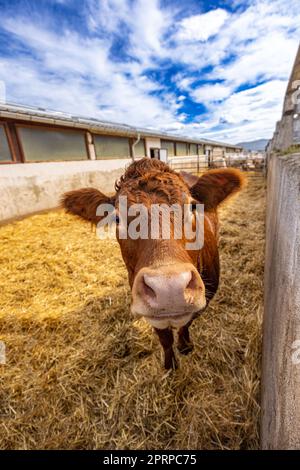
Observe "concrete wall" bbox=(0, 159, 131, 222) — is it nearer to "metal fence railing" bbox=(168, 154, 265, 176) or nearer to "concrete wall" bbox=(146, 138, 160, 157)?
"concrete wall" bbox=(146, 138, 160, 157)

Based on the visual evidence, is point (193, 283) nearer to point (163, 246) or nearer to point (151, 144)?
point (163, 246)

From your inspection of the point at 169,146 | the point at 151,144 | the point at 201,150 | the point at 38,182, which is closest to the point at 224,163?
the point at 169,146

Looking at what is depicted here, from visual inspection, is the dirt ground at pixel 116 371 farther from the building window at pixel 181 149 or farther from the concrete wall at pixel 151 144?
the building window at pixel 181 149

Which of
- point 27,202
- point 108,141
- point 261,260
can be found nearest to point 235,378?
point 261,260

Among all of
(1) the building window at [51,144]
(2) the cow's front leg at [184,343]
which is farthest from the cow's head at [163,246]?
(1) the building window at [51,144]

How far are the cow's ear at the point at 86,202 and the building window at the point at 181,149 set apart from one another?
2368 centimetres

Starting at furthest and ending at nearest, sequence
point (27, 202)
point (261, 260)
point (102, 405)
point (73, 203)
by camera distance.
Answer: point (27, 202) → point (261, 260) → point (73, 203) → point (102, 405)

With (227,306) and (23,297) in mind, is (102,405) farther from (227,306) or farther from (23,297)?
(23,297)

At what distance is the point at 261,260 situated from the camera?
4133 millimetres

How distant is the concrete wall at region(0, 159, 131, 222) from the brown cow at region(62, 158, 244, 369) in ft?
22.0

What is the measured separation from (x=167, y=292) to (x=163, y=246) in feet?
1.13

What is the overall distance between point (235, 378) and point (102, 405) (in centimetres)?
126

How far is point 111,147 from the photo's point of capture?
14.0 meters

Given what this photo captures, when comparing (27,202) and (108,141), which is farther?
(108,141)
